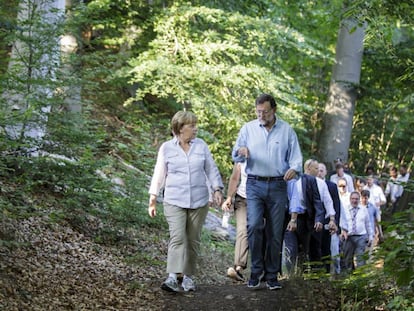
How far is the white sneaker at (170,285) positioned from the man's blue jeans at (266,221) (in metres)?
0.88

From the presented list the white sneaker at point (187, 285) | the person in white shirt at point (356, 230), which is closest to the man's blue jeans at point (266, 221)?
the white sneaker at point (187, 285)

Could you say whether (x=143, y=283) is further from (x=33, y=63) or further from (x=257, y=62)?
(x=257, y=62)

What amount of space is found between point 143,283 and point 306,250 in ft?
8.74

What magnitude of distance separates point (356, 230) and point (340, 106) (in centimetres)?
899

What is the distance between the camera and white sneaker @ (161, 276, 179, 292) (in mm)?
8266

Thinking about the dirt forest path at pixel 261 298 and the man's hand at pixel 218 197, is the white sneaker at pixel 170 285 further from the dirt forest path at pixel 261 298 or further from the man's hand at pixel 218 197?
the man's hand at pixel 218 197

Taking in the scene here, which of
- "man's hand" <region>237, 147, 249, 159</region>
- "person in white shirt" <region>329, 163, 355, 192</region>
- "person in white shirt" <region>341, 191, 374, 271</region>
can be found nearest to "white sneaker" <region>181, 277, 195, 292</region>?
"man's hand" <region>237, 147, 249, 159</region>

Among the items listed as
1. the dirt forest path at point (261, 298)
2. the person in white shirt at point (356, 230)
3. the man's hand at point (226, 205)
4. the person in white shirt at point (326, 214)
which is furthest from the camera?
the person in white shirt at point (356, 230)

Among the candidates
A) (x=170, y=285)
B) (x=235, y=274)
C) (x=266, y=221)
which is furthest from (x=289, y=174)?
(x=235, y=274)

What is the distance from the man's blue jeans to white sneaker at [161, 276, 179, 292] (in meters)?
0.88

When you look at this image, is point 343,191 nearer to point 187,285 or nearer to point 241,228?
point 241,228

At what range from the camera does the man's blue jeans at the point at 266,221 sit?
8.20 meters

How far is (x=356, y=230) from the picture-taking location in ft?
42.4

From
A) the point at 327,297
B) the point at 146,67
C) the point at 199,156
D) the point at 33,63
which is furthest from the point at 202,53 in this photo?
the point at 327,297
